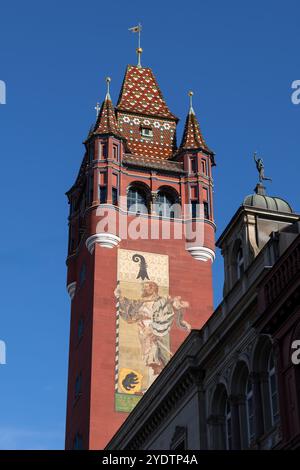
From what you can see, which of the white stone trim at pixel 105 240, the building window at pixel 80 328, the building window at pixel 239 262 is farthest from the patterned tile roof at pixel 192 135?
the building window at pixel 239 262

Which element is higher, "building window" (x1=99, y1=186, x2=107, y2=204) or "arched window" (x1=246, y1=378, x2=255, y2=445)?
"building window" (x1=99, y1=186, x2=107, y2=204)

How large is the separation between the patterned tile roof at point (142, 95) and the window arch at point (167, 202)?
7812 millimetres

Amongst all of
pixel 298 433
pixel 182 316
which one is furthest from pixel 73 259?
pixel 298 433

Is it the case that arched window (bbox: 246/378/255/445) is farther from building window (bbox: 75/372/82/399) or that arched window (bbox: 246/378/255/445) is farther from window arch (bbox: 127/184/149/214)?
window arch (bbox: 127/184/149/214)

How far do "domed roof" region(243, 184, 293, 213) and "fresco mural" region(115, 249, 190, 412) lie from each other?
2220 centimetres

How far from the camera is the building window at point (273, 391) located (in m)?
30.0

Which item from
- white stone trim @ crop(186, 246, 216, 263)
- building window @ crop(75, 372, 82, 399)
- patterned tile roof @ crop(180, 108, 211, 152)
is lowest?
building window @ crop(75, 372, 82, 399)

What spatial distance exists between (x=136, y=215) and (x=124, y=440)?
23.9 m

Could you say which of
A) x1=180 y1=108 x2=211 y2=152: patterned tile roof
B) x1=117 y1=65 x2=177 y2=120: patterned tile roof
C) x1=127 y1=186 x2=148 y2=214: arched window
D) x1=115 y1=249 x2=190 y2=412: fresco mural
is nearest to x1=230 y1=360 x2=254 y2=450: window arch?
x1=115 y1=249 x2=190 y2=412: fresco mural

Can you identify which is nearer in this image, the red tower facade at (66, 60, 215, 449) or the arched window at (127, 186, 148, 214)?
the red tower facade at (66, 60, 215, 449)

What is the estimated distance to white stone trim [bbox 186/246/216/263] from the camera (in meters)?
64.3

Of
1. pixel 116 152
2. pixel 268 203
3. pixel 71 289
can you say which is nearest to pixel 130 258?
pixel 71 289

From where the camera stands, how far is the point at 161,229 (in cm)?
6450

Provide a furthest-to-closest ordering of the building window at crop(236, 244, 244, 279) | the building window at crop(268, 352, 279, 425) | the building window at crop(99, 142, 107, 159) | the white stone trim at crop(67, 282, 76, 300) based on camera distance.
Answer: the white stone trim at crop(67, 282, 76, 300) < the building window at crop(99, 142, 107, 159) < the building window at crop(236, 244, 244, 279) < the building window at crop(268, 352, 279, 425)
